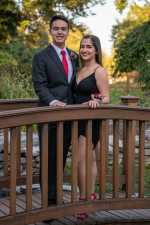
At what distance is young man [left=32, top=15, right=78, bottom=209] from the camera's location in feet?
13.0

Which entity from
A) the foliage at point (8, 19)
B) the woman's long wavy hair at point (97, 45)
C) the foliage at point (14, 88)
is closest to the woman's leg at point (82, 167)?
the woman's long wavy hair at point (97, 45)

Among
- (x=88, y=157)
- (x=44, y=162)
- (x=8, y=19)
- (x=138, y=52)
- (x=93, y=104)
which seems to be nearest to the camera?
(x=44, y=162)

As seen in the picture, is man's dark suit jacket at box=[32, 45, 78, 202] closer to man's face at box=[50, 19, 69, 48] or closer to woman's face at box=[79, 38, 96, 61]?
man's face at box=[50, 19, 69, 48]

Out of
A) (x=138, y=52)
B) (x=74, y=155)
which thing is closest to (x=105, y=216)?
(x=74, y=155)

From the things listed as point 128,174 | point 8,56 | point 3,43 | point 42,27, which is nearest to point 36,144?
point 128,174

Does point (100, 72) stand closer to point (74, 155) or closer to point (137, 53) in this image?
point (74, 155)

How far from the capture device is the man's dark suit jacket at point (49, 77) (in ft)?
12.9

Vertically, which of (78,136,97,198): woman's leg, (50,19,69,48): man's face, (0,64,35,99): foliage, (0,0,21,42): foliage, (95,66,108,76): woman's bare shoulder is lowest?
(78,136,97,198): woman's leg

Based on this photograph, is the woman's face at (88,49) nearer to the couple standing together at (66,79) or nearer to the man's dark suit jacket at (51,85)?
the couple standing together at (66,79)

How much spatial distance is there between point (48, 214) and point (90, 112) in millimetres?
879

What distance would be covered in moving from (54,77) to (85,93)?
0.99 feet

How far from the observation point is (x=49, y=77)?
3994 mm

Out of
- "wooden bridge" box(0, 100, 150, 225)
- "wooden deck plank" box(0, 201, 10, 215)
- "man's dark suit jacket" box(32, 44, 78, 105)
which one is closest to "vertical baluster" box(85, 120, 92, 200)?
"wooden bridge" box(0, 100, 150, 225)

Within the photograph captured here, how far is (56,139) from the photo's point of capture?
13.1 ft
